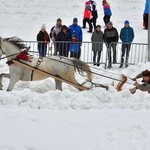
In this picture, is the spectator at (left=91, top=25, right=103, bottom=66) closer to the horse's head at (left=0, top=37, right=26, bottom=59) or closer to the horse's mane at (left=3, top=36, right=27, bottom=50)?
the horse's mane at (left=3, top=36, right=27, bottom=50)

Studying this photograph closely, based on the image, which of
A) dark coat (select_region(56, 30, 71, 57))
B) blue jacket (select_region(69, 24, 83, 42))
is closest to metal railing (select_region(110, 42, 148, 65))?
blue jacket (select_region(69, 24, 83, 42))

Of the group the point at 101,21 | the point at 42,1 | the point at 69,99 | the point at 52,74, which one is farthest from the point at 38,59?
the point at 42,1

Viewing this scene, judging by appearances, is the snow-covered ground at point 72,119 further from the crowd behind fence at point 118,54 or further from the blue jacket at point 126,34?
the blue jacket at point 126,34

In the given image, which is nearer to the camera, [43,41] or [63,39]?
[63,39]

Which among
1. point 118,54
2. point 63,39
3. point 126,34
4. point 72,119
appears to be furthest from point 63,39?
point 72,119

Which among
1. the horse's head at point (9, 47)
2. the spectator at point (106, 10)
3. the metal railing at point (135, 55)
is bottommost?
the metal railing at point (135, 55)

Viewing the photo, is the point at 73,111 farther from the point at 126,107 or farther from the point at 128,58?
the point at 128,58

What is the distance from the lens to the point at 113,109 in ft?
30.8

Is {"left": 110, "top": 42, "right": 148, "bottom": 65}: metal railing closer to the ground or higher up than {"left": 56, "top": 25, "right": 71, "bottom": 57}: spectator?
closer to the ground

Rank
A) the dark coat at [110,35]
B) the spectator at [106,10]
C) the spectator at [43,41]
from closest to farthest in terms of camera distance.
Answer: the spectator at [43,41], the dark coat at [110,35], the spectator at [106,10]

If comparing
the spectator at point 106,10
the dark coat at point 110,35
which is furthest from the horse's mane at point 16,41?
the spectator at point 106,10

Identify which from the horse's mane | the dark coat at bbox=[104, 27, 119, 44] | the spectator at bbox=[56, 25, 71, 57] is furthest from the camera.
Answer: the dark coat at bbox=[104, 27, 119, 44]

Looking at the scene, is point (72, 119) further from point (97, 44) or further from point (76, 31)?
A: point (76, 31)

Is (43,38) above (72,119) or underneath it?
above
